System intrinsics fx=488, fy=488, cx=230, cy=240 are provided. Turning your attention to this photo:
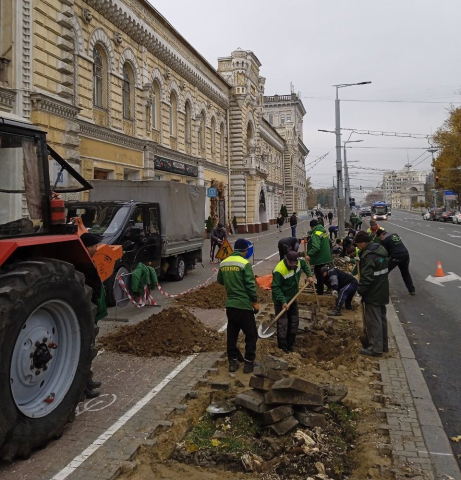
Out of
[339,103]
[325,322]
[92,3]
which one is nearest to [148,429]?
[325,322]

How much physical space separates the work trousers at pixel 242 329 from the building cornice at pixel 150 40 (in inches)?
626

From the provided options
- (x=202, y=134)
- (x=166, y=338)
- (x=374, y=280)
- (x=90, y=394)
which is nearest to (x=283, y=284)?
(x=374, y=280)

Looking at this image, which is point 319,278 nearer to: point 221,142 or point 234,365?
point 234,365

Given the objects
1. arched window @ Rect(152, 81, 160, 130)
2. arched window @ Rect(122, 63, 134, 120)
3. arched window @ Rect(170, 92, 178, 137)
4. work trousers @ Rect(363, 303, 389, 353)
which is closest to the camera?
work trousers @ Rect(363, 303, 389, 353)

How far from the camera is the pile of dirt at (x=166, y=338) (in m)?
7.12

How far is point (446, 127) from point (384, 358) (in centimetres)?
6025

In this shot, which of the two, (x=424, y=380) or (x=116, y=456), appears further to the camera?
(x=424, y=380)

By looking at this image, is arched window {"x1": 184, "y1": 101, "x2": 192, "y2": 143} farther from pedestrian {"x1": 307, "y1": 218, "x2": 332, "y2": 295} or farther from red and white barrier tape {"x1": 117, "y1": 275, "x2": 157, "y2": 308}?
red and white barrier tape {"x1": 117, "y1": 275, "x2": 157, "y2": 308}

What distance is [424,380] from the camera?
19.9 feet

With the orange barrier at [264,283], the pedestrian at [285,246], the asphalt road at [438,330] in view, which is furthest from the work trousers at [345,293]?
the orange barrier at [264,283]

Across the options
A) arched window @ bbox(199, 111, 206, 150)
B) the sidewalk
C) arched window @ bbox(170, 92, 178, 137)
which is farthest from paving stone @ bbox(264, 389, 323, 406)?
arched window @ bbox(199, 111, 206, 150)

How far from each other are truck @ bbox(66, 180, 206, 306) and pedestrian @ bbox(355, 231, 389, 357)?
528 centimetres

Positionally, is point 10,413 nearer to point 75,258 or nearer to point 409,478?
point 75,258

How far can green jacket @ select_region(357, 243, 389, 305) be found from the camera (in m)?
7.14
